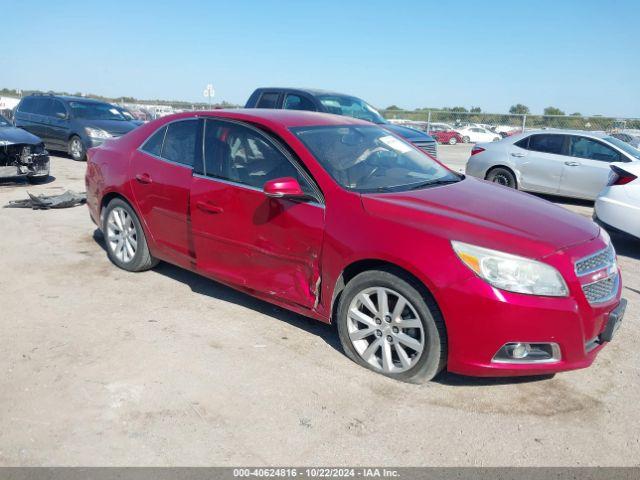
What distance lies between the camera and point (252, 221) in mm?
4133

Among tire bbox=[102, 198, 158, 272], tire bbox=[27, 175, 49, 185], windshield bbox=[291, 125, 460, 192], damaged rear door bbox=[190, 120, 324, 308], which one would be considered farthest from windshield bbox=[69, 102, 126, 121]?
windshield bbox=[291, 125, 460, 192]

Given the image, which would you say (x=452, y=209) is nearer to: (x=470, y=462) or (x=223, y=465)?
(x=470, y=462)

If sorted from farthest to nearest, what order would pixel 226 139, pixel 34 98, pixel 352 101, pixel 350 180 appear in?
pixel 34 98 < pixel 352 101 < pixel 226 139 < pixel 350 180

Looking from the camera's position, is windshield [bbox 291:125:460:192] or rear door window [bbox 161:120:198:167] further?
rear door window [bbox 161:120:198:167]

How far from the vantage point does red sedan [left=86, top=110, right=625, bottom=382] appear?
321 centimetres

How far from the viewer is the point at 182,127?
195 inches

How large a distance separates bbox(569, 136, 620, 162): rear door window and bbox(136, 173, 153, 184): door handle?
7.95m

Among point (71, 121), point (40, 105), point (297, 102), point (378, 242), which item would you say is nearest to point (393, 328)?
point (378, 242)

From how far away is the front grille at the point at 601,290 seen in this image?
3320 mm

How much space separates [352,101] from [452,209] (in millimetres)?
8657

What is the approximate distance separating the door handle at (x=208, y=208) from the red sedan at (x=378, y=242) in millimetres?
14

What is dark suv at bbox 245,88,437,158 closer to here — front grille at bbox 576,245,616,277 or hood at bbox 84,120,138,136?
hood at bbox 84,120,138,136

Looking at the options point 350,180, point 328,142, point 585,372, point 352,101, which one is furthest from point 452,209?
point 352,101

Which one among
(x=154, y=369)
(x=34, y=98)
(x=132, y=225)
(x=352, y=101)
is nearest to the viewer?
(x=154, y=369)
